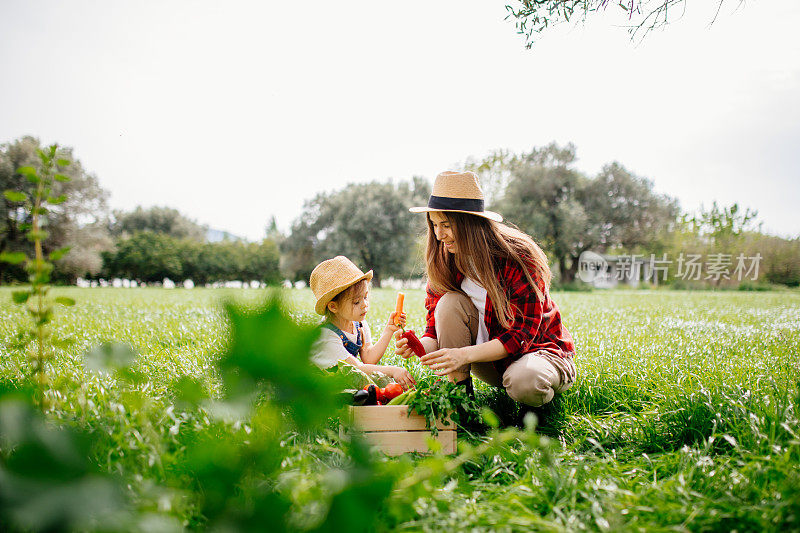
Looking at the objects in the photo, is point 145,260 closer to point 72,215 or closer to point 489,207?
point 72,215

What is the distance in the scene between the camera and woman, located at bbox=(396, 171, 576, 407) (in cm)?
279

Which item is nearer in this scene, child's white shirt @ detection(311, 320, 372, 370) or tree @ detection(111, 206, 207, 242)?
child's white shirt @ detection(311, 320, 372, 370)

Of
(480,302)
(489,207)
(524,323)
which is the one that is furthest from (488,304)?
(489,207)

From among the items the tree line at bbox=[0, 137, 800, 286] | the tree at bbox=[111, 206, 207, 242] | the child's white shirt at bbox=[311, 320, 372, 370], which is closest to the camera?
the child's white shirt at bbox=[311, 320, 372, 370]

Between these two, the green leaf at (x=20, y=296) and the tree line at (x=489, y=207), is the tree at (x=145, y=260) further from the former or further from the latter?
the green leaf at (x=20, y=296)

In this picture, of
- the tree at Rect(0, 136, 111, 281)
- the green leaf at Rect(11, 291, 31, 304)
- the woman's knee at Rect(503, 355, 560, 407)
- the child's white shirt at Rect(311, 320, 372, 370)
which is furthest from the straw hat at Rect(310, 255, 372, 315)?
the tree at Rect(0, 136, 111, 281)

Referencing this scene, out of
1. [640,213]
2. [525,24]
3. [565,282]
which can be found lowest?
[565,282]

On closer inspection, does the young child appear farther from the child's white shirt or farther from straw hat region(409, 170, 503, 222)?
straw hat region(409, 170, 503, 222)

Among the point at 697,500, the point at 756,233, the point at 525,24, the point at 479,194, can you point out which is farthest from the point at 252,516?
the point at 756,233

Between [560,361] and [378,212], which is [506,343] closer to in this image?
[560,361]

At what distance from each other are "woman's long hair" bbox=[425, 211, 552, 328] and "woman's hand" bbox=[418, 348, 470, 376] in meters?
0.33

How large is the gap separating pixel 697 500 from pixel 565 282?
3530 cm

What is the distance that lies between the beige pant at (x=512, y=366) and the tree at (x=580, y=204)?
3095cm

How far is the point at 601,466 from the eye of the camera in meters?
2.16
